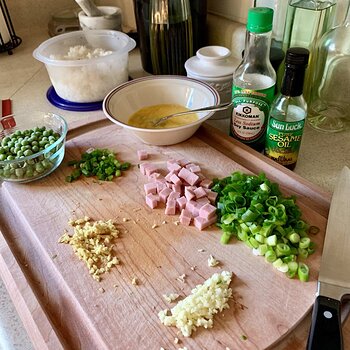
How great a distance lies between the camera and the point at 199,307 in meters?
0.59

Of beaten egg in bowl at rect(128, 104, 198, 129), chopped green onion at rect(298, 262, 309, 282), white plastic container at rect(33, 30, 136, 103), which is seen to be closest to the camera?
chopped green onion at rect(298, 262, 309, 282)

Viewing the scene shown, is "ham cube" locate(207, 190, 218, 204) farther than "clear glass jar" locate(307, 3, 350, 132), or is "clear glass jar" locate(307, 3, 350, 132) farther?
"clear glass jar" locate(307, 3, 350, 132)

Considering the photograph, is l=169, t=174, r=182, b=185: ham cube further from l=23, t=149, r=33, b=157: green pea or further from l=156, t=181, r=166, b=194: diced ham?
l=23, t=149, r=33, b=157: green pea

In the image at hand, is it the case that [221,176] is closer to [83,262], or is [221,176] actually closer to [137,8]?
[83,262]

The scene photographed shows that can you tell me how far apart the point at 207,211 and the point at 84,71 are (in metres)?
0.58

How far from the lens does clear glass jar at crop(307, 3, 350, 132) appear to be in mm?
869

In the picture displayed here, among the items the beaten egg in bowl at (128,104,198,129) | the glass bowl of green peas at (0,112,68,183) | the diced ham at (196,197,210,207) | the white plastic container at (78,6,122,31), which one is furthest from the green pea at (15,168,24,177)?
the white plastic container at (78,6,122,31)

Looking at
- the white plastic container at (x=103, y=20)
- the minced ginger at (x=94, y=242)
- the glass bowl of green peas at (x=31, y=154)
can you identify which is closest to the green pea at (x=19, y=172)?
the glass bowl of green peas at (x=31, y=154)

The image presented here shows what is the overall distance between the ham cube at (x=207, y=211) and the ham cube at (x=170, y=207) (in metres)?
0.06

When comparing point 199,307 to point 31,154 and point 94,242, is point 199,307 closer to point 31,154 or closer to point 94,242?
point 94,242

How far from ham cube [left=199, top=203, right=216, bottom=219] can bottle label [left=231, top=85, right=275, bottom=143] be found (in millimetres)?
225

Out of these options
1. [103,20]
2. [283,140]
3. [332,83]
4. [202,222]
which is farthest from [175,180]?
[103,20]

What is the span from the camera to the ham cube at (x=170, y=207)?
0.76 m

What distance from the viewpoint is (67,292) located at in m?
0.65
